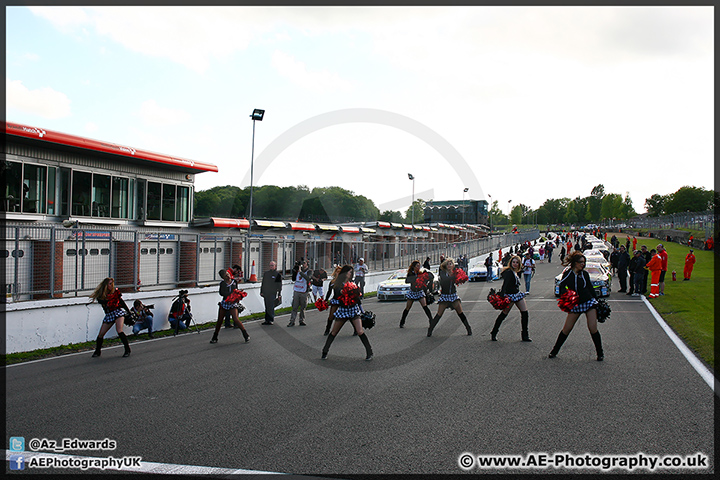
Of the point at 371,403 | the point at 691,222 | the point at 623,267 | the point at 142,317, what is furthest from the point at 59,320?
the point at 691,222

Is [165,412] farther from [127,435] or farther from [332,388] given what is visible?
[332,388]

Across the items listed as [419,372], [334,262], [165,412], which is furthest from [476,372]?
[334,262]

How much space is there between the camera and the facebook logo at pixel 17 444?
4.87 meters

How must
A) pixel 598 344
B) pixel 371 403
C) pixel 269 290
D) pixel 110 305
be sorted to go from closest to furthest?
pixel 371 403, pixel 598 344, pixel 110 305, pixel 269 290

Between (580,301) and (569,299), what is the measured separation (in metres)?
0.18

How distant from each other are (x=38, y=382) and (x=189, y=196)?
66.8 feet

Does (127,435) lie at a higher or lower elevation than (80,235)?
lower

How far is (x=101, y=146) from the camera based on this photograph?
824 inches

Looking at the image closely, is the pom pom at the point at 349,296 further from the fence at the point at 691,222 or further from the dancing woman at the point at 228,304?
the fence at the point at 691,222

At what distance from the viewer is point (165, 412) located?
19.4 feet

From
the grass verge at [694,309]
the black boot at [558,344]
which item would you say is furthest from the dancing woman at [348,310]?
the grass verge at [694,309]

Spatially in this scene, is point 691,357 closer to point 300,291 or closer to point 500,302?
point 500,302
